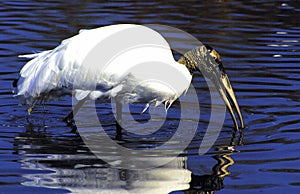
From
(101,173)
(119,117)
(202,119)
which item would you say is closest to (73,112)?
(119,117)

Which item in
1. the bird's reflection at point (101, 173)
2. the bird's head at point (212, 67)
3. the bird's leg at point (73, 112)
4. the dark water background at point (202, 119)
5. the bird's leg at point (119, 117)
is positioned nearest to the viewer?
the bird's reflection at point (101, 173)

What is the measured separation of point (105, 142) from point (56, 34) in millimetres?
5960

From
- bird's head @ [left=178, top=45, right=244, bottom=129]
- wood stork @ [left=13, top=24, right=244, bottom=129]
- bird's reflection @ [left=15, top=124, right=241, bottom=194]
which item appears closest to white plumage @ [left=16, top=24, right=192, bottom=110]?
wood stork @ [left=13, top=24, right=244, bottom=129]

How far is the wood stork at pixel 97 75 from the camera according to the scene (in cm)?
903

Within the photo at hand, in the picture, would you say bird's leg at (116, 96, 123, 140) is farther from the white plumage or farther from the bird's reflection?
the bird's reflection

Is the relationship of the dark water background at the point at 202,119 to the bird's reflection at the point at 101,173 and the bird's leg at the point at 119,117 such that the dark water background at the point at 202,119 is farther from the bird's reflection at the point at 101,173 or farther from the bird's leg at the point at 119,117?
the bird's leg at the point at 119,117

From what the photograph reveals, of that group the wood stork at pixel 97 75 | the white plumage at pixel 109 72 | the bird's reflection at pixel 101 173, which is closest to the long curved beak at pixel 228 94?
the wood stork at pixel 97 75

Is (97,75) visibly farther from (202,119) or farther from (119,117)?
(202,119)

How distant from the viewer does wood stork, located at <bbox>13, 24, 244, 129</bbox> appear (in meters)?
9.03

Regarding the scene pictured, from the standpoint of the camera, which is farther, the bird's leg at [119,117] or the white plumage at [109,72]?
the bird's leg at [119,117]

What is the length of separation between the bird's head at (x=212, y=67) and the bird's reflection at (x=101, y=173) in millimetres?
994

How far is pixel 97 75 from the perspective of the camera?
30.1ft

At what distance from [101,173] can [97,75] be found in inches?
62.5

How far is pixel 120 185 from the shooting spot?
7500 millimetres
